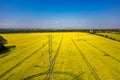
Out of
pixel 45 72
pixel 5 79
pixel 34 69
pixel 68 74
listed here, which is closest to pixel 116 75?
pixel 68 74

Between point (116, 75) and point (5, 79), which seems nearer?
point (5, 79)

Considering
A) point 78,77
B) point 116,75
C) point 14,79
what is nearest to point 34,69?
point 14,79

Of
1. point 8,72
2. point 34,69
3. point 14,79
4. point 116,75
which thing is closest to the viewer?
point 14,79

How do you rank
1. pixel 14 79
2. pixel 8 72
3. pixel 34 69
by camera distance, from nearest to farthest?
1. pixel 14 79
2. pixel 8 72
3. pixel 34 69

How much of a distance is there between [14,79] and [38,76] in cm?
170

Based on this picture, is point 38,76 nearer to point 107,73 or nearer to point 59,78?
point 59,78

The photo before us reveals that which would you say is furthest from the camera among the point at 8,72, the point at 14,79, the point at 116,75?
the point at 8,72

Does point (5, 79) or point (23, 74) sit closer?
point (5, 79)

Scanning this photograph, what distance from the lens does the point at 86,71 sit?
1465 centimetres

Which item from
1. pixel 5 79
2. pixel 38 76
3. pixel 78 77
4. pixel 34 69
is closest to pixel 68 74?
pixel 78 77

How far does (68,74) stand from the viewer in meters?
13.7

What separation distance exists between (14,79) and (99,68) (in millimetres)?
7255

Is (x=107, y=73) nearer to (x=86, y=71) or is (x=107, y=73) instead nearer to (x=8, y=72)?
(x=86, y=71)

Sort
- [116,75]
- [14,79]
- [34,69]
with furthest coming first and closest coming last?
[34,69] < [116,75] < [14,79]
